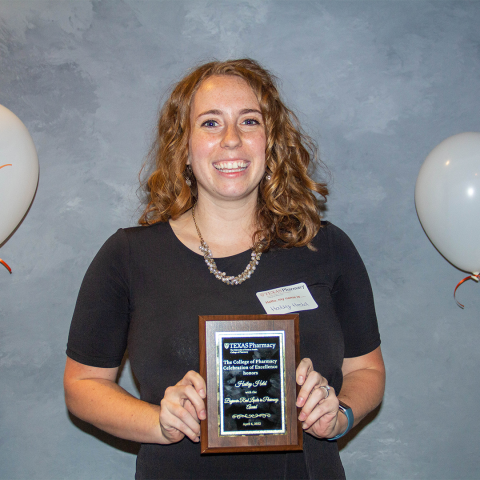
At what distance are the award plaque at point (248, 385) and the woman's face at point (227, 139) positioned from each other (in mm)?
484

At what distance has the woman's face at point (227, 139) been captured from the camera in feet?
5.03

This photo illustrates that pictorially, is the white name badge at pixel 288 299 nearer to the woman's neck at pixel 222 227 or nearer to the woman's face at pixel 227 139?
the woman's neck at pixel 222 227

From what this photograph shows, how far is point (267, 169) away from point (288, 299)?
1.70 feet

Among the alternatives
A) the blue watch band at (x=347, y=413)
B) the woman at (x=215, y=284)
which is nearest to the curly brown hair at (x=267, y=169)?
the woman at (x=215, y=284)

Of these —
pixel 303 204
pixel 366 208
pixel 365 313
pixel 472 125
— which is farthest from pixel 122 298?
pixel 472 125

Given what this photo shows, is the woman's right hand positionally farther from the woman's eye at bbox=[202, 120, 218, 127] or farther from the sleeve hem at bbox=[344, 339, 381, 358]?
the woman's eye at bbox=[202, 120, 218, 127]

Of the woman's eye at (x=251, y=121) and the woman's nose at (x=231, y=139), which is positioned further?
the woman's eye at (x=251, y=121)

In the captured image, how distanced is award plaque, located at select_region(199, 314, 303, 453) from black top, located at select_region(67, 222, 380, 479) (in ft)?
0.65

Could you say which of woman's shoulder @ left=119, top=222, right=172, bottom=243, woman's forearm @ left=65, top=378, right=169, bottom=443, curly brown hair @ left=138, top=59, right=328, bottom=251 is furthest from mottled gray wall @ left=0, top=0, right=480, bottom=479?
woman's forearm @ left=65, top=378, right=169, bottom=443

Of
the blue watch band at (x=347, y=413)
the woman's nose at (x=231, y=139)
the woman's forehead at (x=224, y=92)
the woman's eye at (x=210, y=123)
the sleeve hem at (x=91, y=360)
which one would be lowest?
the blue watch band at (x=347, y=413)

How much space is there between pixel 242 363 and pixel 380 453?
4.92 feet

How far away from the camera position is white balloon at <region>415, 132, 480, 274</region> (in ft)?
6.59

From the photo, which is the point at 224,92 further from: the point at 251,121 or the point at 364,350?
the point at 364,350

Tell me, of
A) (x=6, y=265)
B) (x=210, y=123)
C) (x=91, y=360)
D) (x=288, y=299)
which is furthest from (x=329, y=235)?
(x=6, y=265)
